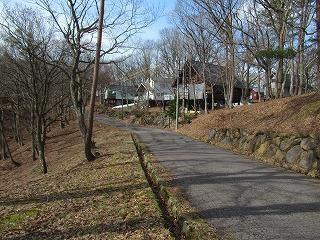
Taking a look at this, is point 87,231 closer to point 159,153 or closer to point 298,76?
point 159,153

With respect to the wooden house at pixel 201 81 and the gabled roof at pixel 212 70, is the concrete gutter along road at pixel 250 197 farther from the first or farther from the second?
the gabled roof at pixel 212 70

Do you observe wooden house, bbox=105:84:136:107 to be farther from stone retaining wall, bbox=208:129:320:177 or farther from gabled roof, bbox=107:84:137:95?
stone retaining wall, bbox=208:129:320:177

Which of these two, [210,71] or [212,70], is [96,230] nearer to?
[210,71]

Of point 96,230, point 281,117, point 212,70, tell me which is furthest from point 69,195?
point 212,70

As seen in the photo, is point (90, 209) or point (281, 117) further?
point (281, 117)

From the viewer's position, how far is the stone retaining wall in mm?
11720

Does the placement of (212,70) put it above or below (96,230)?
above

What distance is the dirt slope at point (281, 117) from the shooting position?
47.5 ft

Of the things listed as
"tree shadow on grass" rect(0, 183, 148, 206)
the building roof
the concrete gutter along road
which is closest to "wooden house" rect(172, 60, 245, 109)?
the building roof

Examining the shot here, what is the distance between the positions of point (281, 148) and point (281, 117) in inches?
155

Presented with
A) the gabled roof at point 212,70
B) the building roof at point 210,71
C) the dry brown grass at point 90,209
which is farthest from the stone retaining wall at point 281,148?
the gabled roof at point 212,70

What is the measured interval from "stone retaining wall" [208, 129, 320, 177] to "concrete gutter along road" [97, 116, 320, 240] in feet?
1.68

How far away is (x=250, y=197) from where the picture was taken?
28.5ft

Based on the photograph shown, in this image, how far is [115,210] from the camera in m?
8.52
